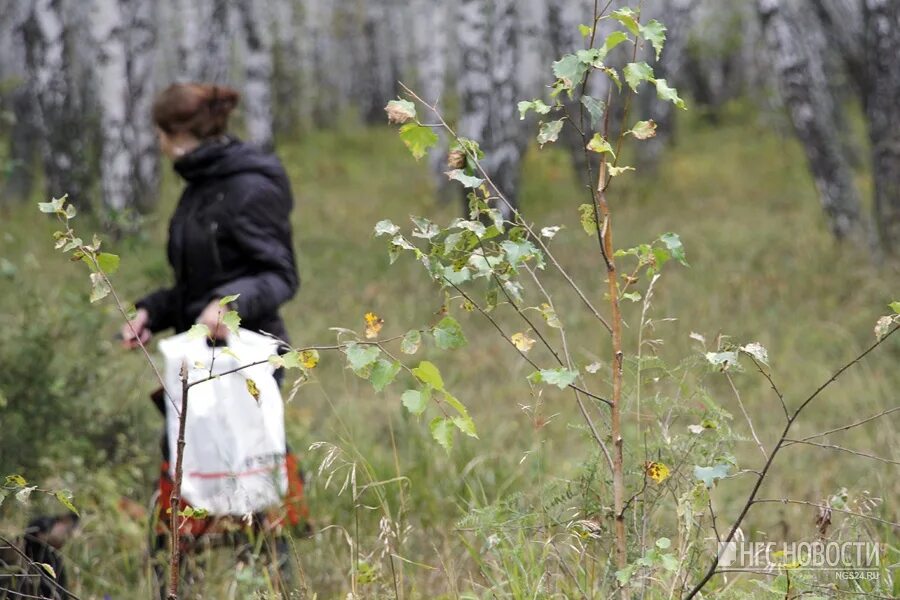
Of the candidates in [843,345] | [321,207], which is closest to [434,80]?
[321,207]

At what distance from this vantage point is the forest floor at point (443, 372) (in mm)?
3715

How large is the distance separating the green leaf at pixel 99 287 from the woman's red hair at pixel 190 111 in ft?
5.52

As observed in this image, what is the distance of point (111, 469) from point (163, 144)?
5.34 feet

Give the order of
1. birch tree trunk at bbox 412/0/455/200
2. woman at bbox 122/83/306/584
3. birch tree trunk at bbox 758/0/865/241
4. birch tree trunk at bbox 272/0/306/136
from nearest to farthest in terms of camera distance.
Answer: woman at bbox 122/83/306/584 → birch tree trunk at bbox 758/0/865/241 → birch tree trunk at bbox 412/0/455/200 → birch tree trunk at bbox 272/0/306/136

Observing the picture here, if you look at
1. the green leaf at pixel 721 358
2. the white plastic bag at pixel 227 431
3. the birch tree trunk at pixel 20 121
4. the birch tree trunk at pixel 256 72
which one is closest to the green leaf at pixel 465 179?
the green leaf at pixel 721 358

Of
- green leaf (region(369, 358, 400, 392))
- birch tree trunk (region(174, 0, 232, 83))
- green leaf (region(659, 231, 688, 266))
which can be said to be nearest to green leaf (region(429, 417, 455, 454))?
green leaf (region(369, 358, 400, 392))

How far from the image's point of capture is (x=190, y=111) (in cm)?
371

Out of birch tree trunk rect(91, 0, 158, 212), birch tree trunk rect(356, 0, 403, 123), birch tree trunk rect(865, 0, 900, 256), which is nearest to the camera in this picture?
birch tree trunk rect(865, 0, 900, 256)

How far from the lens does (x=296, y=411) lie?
17.7 ft

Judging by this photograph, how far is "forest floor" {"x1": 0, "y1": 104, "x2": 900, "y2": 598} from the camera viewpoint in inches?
146

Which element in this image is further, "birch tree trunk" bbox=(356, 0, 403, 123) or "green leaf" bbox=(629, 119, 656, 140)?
"birch tree trunk" bbox=(356, 0, 403, 123)

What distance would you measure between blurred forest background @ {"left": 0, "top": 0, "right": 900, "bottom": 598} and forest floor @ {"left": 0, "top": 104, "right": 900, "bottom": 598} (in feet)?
0.08

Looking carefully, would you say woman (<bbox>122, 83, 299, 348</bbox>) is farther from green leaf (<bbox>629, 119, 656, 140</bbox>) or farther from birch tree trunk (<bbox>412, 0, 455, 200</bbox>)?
birch tree trunk (<bbox>412, 0, 455, 200</bbox>)

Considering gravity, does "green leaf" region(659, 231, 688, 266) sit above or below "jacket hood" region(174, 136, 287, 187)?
below
